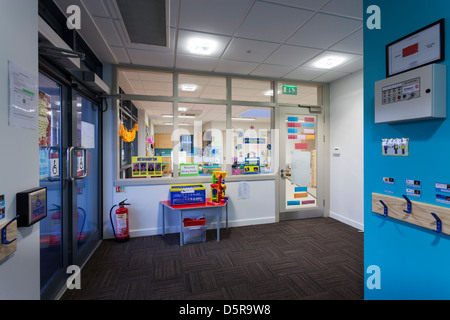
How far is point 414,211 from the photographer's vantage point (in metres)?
1.29

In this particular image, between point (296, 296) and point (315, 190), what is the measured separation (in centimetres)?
253

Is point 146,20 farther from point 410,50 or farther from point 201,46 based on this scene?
point 410,50

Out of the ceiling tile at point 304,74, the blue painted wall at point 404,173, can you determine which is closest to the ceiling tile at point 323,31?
the blue painted wall at point 404,173

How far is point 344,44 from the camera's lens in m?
2.66

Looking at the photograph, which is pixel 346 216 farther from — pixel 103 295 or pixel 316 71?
pixel 103 295

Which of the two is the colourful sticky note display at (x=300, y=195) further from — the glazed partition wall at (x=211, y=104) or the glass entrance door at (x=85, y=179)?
the glass entrance door at (x=85, y=179)

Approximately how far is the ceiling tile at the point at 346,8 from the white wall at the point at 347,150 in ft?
5.46

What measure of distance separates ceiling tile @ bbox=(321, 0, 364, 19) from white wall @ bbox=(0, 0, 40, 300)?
219cm

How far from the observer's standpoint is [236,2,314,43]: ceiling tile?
202cm

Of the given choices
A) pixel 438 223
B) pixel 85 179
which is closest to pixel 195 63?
pixel 85 179

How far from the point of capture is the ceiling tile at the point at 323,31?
7.16 feet

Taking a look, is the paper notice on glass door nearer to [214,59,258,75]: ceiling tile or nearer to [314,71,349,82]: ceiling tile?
[214,59,258,75]: ceiling tile

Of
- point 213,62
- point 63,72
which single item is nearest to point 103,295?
point 63,72

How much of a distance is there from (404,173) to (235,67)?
8.74 ft
